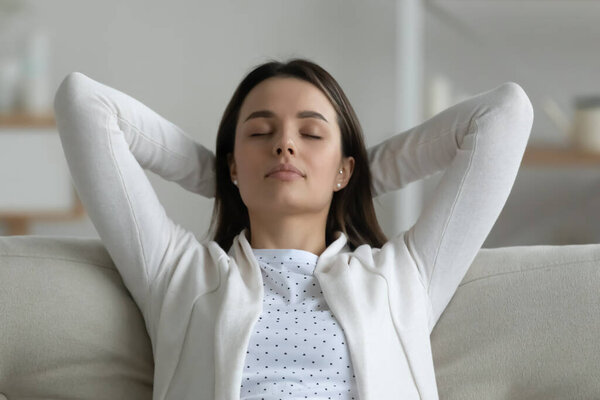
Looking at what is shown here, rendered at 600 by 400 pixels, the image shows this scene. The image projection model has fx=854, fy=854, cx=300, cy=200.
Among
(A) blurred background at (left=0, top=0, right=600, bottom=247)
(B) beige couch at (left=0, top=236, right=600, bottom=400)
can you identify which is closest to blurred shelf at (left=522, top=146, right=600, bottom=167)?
(A) blurred background at (left=0, top=0, right=600, bottom=247)

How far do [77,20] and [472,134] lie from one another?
125 inches

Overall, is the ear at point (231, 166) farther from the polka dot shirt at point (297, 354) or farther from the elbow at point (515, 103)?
the elbow at point (515, 103)

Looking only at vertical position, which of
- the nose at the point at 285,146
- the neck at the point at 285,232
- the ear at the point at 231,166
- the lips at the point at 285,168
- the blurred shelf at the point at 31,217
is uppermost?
the nose at the point at 285,146

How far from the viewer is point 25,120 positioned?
3.97m

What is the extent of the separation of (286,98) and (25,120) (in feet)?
8.74

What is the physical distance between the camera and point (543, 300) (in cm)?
152

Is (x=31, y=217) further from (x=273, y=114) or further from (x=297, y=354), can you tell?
(x=297, y=354)

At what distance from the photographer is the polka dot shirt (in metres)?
1.39

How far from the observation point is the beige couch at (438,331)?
147 centimetres

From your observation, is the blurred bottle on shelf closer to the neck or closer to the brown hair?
the brown hair

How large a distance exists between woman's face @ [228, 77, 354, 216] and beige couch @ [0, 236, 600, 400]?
311 millimetres

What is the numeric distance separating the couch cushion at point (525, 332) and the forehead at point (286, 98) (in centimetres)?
44

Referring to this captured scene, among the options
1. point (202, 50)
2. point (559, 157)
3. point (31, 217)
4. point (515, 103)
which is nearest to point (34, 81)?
point (31, 217)

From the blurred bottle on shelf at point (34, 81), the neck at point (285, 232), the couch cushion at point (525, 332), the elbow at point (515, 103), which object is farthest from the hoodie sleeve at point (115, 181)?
the blurred bottle on shelf at point (34, 81)
